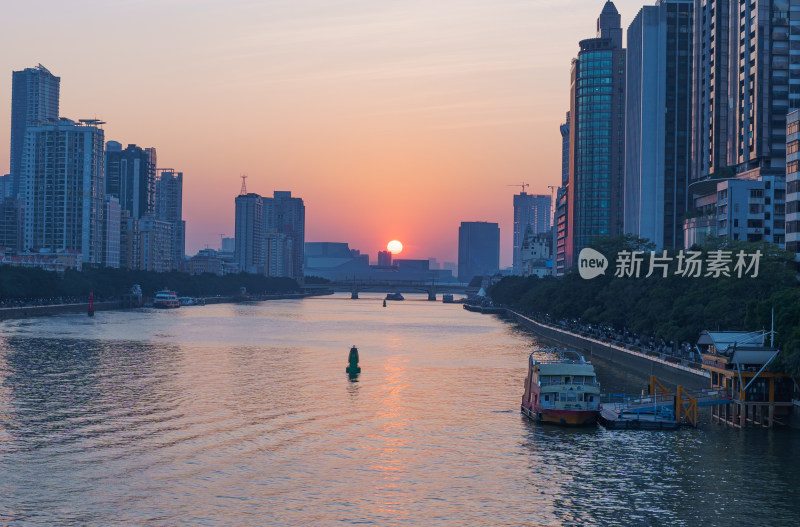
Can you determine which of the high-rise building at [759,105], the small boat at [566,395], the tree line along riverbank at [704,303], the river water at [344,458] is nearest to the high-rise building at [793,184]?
the tree line along riverbank at [704,303]

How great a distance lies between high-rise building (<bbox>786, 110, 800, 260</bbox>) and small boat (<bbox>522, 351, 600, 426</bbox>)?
7034 cm

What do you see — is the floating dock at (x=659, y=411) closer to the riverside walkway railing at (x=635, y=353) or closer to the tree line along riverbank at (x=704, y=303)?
the tree line along riverbank at (x=704, y=303)

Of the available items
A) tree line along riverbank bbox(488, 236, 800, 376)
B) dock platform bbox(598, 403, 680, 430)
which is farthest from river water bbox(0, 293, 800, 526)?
tree line along riverbank bbox(488, 236, 800, 376)

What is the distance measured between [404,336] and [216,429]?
108 metres

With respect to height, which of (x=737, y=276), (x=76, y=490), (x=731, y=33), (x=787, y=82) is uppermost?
(x=731, y=33)

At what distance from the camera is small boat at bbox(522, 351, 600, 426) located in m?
Answer: 70.1

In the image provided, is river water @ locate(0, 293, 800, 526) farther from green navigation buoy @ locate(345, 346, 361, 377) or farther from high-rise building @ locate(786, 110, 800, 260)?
high-rise building @ locate(786, 110, 800, 260)

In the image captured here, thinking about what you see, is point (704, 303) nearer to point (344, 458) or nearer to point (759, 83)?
point (344, 458)

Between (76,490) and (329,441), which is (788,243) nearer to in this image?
(329,441)

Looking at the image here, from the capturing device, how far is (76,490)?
49.6m

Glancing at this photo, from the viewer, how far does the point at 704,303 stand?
106 metres

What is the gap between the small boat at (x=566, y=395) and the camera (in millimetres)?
70062

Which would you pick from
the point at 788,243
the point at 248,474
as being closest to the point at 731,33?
the point at 788,243

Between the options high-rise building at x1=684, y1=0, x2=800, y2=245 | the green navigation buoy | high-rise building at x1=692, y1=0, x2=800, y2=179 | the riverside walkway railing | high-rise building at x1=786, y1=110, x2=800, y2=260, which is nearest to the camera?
the riverside walkway railing
